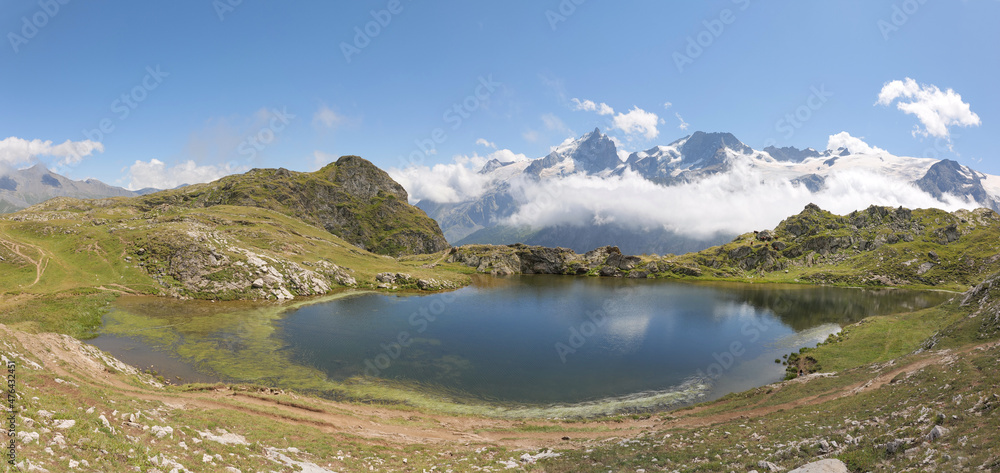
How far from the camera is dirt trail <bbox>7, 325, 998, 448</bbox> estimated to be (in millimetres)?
30250

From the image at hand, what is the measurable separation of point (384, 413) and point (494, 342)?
3322 cm

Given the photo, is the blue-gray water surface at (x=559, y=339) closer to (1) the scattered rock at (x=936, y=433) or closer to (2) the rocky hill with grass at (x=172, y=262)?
(2) the rocky hill with grass at (x=172, y=262)

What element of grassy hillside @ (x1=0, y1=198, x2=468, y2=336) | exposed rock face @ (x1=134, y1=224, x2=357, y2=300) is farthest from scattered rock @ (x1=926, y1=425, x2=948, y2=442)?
exposed rock face @ (x1=134, y1=224, x2=357, y2=300)

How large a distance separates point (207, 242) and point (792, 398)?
414 ft

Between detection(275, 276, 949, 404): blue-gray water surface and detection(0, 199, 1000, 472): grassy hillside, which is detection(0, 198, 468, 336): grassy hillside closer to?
detection(0, 199, 1000, 472): grassy hillside

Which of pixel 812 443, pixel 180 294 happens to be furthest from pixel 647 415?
pixel 180 294

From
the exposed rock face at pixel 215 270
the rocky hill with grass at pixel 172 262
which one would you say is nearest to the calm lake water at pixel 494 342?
the exposed rock face at pixel 215 270

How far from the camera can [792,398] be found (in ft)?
117

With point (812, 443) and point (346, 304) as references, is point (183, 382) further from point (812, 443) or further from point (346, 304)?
point (812, 443)

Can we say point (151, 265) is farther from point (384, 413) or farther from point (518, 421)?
point (518, 421)

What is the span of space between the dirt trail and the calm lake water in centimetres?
997

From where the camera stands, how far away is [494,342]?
69.8m

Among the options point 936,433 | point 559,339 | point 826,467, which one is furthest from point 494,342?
point 936,433

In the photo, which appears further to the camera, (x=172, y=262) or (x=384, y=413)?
(x=172, y=262)
